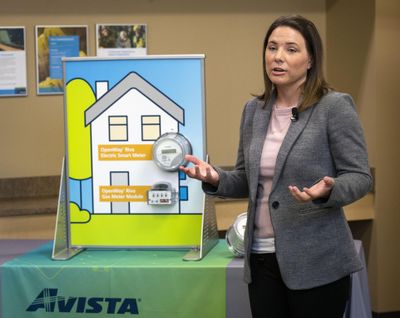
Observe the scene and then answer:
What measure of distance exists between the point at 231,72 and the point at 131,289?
247cm

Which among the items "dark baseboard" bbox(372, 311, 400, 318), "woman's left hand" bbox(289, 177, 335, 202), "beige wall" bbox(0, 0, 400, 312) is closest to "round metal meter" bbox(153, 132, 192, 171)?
"woman's left hand" bbox(289, 177, 335, 202)

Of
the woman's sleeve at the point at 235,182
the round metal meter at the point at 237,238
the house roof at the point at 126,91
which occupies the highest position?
the house roof at the point at 126,91

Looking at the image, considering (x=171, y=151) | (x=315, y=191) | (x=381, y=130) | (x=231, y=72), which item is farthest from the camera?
(x=231, y=72)

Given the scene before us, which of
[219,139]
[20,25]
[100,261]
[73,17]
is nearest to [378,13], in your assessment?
[219,139]

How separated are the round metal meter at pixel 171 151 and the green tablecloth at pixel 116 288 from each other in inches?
14.5

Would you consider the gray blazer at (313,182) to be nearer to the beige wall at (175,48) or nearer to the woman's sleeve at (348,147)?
the woman's sleeve at (348,147)

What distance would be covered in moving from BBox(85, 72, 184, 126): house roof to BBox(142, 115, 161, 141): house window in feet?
0.19

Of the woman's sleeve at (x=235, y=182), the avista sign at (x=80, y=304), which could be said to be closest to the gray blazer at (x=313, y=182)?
the woman's sleeve at (x=235, y=182)

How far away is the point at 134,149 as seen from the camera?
8.27 feet

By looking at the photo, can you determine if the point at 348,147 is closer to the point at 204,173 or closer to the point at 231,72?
the point at 204,173

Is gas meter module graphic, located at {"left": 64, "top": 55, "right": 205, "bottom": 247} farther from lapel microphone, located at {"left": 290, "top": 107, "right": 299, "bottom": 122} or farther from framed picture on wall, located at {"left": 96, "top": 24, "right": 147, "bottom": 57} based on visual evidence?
framed picture on wall, located at {"left": 96, "top": 24, "right": 147, "bottom": 57}

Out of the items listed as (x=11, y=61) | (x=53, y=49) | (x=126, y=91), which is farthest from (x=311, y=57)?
(x=11, y=61)

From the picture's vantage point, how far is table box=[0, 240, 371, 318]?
7.32 ft

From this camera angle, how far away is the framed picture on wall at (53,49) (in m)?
4.21
